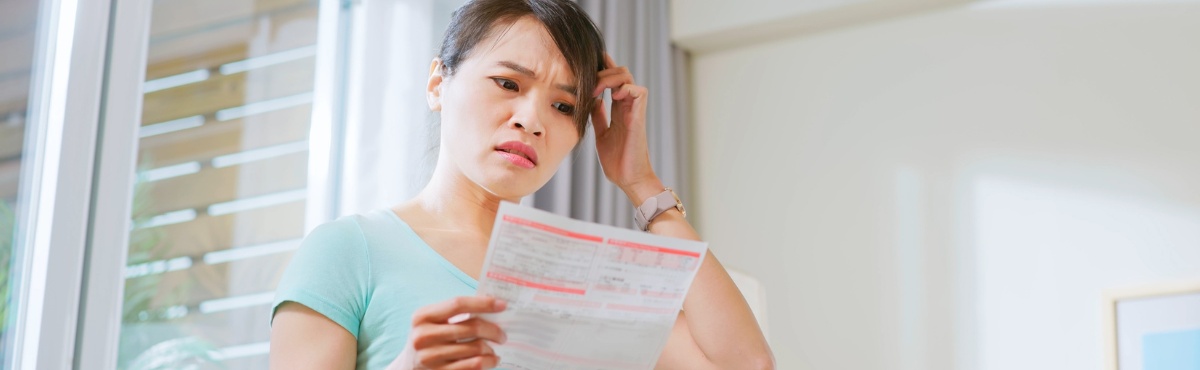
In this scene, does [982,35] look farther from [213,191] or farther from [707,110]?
[213,191]

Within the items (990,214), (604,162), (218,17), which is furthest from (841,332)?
(218,17)

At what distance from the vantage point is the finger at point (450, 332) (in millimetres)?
1039

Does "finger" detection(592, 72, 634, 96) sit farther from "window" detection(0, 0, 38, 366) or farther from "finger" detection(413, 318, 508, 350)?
"window" detection(0, 0, 38, 366)

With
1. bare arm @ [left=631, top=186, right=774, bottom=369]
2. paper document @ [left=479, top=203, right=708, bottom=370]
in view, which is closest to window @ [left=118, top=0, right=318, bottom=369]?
bare arm @ [left=631, top=186, right=774, bottom=369]

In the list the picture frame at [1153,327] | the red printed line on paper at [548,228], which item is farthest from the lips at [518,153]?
the picture frame at [1153,327]

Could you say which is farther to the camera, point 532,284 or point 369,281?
point 369,281

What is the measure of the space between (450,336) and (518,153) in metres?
0.37

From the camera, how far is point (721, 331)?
149 centimetres

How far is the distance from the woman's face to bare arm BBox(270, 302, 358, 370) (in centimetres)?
27

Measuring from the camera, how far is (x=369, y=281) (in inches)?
49.6

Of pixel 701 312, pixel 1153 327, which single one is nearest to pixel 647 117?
pixel 1153 327

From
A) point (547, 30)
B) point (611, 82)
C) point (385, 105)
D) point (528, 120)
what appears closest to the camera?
point (528, 120)

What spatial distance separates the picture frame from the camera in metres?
2.50

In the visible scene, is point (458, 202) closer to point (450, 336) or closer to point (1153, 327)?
point (450, 336)
